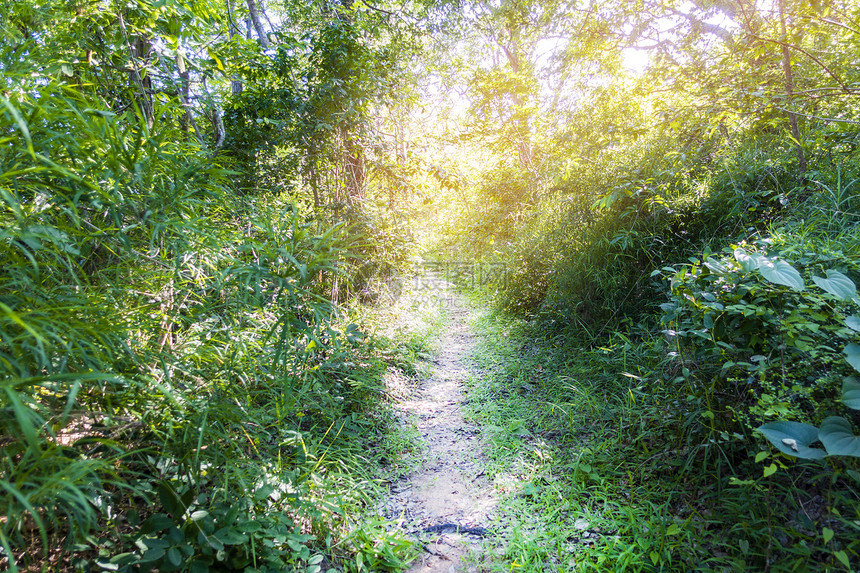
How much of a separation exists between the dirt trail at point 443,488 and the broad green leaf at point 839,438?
152cm

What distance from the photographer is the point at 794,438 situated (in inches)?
53.4

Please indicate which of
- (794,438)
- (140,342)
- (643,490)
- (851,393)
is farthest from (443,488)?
(851,393)

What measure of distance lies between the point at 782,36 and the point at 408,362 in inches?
174

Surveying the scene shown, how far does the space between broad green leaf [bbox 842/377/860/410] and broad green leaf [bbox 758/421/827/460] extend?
15 cm

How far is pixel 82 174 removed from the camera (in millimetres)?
1272

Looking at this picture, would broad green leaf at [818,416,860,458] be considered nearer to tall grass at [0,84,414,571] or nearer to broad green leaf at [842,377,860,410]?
broad green leaf at [842,377,860,410]

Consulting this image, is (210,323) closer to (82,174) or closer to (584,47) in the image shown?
(82,174)

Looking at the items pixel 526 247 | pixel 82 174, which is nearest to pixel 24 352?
pixel 82 174

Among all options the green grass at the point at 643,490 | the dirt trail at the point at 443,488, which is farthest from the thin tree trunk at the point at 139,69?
the green grass at the point at 643,490

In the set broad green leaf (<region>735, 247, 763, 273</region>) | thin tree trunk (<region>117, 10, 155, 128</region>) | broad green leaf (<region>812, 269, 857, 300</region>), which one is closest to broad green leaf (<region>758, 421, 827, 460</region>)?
broad green leaf (<region>812, 269, 857, 300</region>)

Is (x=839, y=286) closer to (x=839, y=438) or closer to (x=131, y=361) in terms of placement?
(x=839, y=438)

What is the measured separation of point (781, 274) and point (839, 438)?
68cm

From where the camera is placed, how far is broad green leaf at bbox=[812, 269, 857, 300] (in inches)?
57.6

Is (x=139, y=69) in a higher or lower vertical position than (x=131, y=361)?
higher
